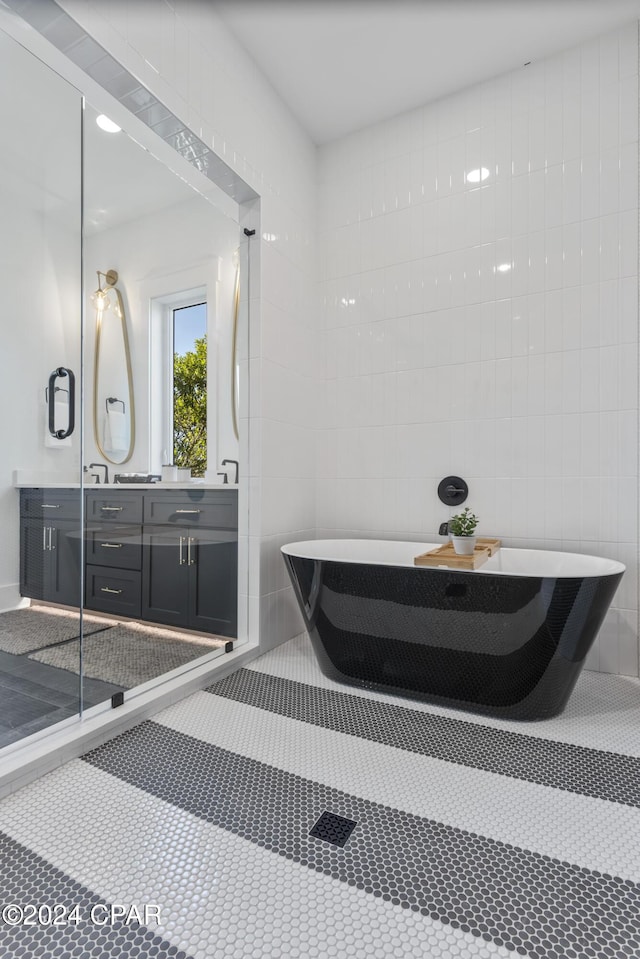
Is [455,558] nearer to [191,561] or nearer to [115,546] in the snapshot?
[191,561]

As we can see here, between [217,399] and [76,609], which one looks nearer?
[76,609]

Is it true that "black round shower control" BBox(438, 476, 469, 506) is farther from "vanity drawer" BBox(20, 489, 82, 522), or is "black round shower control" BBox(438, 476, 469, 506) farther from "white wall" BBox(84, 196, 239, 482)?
"vanity drawer" BBox(20, 489, 82, 522)

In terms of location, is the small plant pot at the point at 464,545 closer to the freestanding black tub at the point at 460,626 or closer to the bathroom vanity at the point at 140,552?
the freestanding black tub at the point at 460,626

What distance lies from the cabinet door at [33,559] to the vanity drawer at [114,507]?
226 millimetres

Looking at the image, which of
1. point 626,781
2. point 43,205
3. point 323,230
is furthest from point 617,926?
point 323,230

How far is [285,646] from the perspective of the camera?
268 centimetres

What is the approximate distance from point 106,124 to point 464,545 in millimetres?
2268

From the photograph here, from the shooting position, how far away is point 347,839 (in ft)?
4.05

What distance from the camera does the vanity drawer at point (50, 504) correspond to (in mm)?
1631

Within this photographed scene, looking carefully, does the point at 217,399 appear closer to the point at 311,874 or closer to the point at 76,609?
the point at 76,609

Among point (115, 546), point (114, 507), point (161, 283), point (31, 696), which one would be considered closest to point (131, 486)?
point (114, 507)

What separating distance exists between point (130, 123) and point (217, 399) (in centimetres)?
123

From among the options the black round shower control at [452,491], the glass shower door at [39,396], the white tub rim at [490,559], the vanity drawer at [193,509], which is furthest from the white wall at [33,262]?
the black round shower control at [452,491]

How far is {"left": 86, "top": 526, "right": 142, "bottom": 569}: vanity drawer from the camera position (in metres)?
1.93
